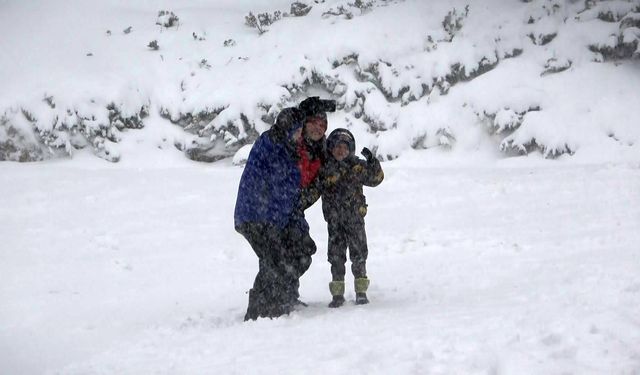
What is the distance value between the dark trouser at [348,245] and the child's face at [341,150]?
0.62m

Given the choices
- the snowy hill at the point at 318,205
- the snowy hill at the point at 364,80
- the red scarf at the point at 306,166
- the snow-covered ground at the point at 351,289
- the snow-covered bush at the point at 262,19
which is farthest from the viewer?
the snow-covered bush at the point at 262,19

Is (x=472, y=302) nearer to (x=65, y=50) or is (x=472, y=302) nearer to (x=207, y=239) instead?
(x=207, y=239)

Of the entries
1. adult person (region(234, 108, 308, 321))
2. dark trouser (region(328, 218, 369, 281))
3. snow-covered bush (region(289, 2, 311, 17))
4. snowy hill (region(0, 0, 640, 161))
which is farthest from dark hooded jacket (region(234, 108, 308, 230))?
snow-covered bush (region(289, 2, 311, 17))

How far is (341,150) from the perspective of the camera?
5.15 metres

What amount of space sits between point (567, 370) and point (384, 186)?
8.58 m

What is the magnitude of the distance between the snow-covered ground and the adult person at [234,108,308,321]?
35 centimetres

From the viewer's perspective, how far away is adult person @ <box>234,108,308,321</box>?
5.05 meters

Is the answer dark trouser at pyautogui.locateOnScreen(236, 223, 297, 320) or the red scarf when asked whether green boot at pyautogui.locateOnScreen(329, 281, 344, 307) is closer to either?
dark trouser at pyautogui.locateOnScreen(236, 223, 297, 320)

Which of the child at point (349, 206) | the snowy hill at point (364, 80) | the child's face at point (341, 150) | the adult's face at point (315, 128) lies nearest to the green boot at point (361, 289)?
the child at point (349, 206)

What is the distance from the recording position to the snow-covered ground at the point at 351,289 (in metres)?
3.18

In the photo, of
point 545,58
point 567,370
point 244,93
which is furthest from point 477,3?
point 567,370

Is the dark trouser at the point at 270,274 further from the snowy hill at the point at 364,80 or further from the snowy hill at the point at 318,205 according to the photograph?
the snowy hill at the point at 364,80

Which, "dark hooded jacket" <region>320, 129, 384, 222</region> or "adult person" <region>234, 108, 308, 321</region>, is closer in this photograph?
"adult person" <region>234, 108, 308, 321</region>

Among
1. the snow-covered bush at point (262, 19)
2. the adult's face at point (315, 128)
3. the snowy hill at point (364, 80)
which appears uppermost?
the snow-covered bush at point (262, 19)
